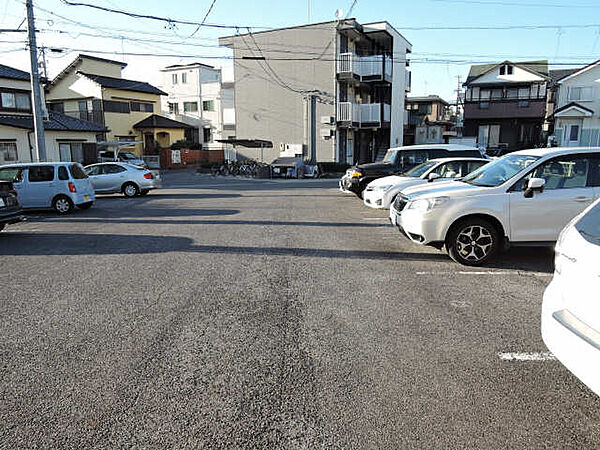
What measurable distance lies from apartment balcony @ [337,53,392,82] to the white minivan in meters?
20.8

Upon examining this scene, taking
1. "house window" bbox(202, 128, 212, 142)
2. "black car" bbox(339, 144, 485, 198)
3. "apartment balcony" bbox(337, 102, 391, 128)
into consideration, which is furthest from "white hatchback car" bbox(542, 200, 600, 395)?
"house window" bbox(202, 128, 212, 142)

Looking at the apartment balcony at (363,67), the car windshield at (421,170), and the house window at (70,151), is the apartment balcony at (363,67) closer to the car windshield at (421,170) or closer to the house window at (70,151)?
the house window at (70,151)

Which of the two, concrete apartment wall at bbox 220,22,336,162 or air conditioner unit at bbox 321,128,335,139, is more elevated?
concrete apartment wall at bbox 220,22,336,162

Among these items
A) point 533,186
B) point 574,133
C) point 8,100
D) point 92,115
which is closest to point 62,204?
point 533,186

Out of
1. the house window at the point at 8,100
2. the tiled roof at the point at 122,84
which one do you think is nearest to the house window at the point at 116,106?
the tiled roof at the point at 122,84

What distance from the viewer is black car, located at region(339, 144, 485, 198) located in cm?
1380

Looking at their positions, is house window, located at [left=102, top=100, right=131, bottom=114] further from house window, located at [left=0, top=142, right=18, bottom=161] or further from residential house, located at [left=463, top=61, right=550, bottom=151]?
residential house, located at [left=463, top=61, right=550, bottom=151]

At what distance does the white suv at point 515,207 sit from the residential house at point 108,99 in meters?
35.0

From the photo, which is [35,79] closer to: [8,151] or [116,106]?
[8,151]

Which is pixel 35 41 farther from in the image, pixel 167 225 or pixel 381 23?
pixel 381 23

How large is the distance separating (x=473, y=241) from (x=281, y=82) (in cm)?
2683

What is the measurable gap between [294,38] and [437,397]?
99.7ft

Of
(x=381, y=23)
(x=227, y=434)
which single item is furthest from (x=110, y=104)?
(x=227, y=434)

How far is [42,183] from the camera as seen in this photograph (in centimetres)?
1255
